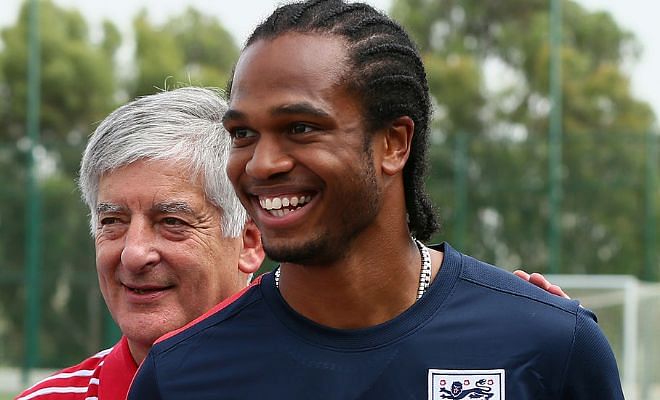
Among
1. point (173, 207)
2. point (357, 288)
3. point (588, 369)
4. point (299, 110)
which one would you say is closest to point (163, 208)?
point (173, 207)

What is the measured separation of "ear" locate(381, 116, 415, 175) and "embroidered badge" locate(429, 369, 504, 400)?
15.4 inches

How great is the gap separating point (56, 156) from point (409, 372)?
48.0 ft

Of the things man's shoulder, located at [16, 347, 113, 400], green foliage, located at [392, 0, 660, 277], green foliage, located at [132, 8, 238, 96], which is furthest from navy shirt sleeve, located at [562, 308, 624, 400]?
green foliage, located at [132, 8, 238, 96]

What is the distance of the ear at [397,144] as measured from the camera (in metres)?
2.42

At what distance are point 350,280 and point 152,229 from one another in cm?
78

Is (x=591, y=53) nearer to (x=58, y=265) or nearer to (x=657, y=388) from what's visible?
(x=58, y=265)

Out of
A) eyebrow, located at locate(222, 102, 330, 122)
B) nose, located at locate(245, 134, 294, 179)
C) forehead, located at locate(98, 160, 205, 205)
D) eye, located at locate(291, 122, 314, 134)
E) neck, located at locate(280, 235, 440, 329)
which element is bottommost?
neck, located at locate(280, 235, 440, 329)

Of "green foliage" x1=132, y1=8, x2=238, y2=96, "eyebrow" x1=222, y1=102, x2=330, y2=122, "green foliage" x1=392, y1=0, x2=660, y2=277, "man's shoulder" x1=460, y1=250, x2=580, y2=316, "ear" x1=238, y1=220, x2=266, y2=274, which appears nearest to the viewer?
"eyebrow" x1=222, y1=102, x2=330, y2=122

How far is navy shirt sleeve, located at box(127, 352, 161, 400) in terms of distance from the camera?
249 centimetres

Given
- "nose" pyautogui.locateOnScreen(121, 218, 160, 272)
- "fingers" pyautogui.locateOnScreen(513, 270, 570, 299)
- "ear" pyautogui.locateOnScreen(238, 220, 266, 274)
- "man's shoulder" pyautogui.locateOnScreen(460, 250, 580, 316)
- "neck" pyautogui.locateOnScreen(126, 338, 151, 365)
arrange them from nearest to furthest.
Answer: "man's shoulder" pyautogui.locateOnScreen(460, 250, 580, 316) < "fingers" pyautogui.locateOnScreen(513, 270, 570, 299) < "nose" pyautogui.locateOnScreen(121, 218, 160, 272) < "neck" pyautogui.locateOnScreen(126, 338, 151, 365) < "ear" pyautogui.locateOnScreen(238, 220, 266, 274)

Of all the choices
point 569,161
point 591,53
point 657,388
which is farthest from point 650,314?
point 591,53

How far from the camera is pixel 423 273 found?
8.32 ft

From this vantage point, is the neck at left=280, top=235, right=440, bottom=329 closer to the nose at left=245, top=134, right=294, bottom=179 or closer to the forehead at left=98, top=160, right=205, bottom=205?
the nose at left=245, top=134, right=294, bottom=179

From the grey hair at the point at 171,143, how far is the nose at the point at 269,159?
820 mm
